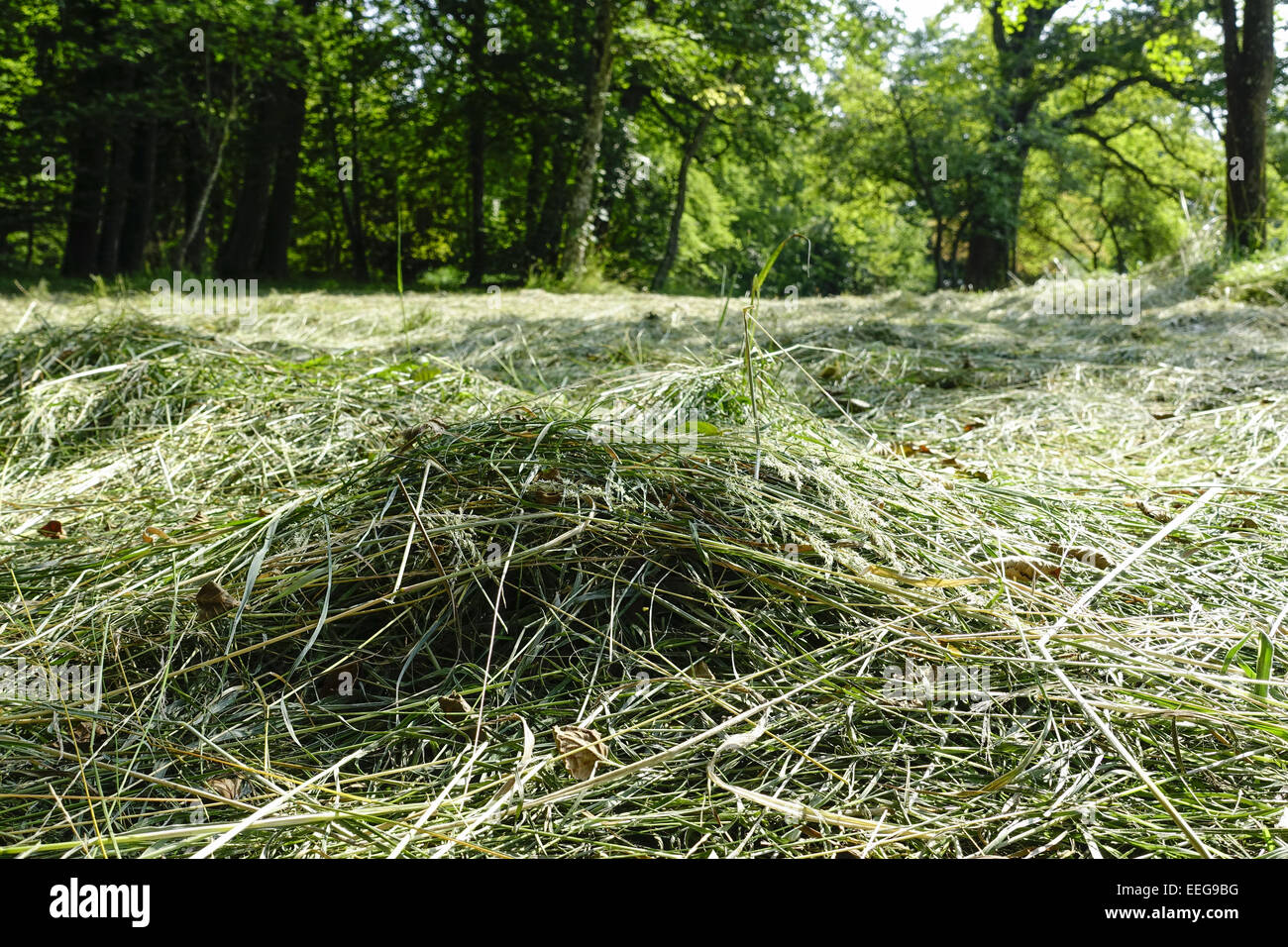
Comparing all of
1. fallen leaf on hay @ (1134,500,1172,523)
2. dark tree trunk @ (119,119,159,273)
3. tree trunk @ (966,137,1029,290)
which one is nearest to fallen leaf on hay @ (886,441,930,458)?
fallen leaf on hay @ (1134,500,1172,523)

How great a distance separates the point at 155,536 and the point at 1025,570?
5.70 ft

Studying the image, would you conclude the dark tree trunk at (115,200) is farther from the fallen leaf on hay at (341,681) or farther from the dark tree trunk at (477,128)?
the fallen leaf on hay at (341,681)

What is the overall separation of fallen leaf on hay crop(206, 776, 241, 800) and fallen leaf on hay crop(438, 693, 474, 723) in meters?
0.28

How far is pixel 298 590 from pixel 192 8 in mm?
9544

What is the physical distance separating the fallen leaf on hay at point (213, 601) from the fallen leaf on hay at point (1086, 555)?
1527 mm

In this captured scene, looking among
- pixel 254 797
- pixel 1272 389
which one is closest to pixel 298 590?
pixel 254 797

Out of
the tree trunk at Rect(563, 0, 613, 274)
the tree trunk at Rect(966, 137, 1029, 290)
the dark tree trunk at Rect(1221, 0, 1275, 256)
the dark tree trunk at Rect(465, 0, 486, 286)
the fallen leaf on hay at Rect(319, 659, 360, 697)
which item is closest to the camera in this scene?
the fallen leaf on hay at Rect(319, 659, 360, 697)

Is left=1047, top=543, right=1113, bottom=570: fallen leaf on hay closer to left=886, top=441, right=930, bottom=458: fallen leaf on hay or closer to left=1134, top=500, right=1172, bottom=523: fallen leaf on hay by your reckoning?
left=1134, top=500, right=1172, bottom=523: fallen leaf on hay

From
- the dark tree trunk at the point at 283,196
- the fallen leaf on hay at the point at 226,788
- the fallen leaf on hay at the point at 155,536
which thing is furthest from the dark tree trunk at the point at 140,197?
the fallen leaf on hay at the point at 226,788

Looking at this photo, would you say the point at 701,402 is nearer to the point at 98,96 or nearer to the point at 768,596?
the point at 768,596

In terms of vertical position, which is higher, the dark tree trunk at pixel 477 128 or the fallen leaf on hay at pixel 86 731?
the dark tree trunk at pixel 477 128

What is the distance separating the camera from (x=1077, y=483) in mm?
2104

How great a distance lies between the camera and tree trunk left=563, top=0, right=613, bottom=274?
10.1 m

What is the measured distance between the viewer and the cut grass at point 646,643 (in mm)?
1011
